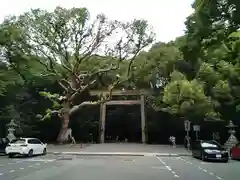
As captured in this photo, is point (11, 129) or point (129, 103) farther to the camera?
point (129, 103)

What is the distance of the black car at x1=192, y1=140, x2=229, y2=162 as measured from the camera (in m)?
24.3

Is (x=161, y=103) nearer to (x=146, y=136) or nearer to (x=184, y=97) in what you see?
(x=146, y=136)

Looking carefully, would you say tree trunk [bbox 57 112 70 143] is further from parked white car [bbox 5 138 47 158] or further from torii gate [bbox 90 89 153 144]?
parked white car [bbox 5 138 47 158]

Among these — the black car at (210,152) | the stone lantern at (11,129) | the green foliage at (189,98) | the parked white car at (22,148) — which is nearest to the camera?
the black car at (210,152)

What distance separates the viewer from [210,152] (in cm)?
2447

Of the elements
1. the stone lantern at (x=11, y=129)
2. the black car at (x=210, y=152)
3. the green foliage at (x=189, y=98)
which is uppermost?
the green foliage at (x=189, y=98)

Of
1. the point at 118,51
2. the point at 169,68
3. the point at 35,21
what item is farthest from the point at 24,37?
the point at 169,68

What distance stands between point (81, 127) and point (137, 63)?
450 inches

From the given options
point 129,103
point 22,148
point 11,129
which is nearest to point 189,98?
point 129,103

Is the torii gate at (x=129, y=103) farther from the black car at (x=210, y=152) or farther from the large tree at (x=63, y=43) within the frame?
the black car at (x=210, y=152)

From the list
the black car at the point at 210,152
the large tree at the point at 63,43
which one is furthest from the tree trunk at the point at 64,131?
the black car at the point at 210,152

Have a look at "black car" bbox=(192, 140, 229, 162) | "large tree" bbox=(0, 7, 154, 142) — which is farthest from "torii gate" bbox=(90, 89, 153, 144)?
"black car" bbox=(192, 140, 229, 162)

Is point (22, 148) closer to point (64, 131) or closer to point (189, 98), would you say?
point (64, 131)

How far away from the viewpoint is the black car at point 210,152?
24266mm
